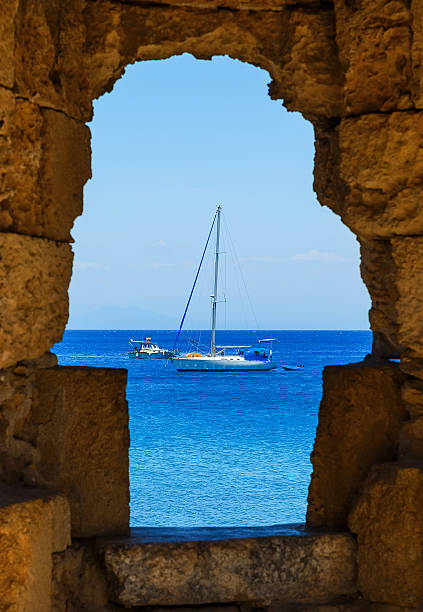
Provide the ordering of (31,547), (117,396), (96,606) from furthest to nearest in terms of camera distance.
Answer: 1. (117,396)
2. (96,606)
3. (31,547)

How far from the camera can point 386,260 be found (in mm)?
3299

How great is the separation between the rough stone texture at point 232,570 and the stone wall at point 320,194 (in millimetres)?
141

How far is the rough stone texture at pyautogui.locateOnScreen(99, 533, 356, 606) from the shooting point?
299cm

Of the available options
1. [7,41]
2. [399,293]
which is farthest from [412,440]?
[7,41]

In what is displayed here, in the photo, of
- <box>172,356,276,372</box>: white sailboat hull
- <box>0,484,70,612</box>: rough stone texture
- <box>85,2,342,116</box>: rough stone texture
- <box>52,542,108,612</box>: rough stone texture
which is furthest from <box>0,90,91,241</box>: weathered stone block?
<box>172,356,276,372</box>: white sailboat hull

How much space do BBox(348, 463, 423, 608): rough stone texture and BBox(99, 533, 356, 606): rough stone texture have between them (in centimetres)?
9

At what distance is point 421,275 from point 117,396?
148cm

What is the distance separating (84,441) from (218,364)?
3939cm

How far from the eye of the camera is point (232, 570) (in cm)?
304

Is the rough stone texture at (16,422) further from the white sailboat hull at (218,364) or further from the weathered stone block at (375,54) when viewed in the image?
the white sailboat hull at (218,364)

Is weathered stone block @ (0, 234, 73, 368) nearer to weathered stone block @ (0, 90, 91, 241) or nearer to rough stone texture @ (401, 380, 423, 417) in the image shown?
weathered stone block @ (0, 90, 91, 241)

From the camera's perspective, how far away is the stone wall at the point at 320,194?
2.91 metres

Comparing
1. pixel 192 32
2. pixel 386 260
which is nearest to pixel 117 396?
pixel 386 260

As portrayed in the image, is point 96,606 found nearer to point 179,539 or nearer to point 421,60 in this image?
point 179,539
